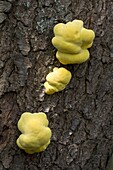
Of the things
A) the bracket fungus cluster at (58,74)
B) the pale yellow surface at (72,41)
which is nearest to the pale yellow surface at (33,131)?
the bracket fungus cluster at (58,74)

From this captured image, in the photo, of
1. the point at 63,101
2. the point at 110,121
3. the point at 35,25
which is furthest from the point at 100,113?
the point at 35,25

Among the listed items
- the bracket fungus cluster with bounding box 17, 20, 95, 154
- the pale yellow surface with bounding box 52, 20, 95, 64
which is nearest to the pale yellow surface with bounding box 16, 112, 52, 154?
the bracket fungus cluster with bounding box 17, 20, 95, 154

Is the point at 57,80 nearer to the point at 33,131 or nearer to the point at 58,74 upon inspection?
the point at 58,74

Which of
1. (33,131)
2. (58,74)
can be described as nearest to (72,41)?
(58,74)

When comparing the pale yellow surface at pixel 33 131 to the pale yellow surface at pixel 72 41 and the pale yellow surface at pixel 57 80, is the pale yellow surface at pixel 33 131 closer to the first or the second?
the pale yellow surface at pixel 57 80

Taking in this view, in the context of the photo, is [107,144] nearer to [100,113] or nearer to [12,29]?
[100,113]

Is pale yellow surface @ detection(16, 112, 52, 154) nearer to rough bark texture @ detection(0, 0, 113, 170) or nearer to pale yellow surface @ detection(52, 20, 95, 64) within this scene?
rough bark texture @ detection(0, 0, 113, 170)
